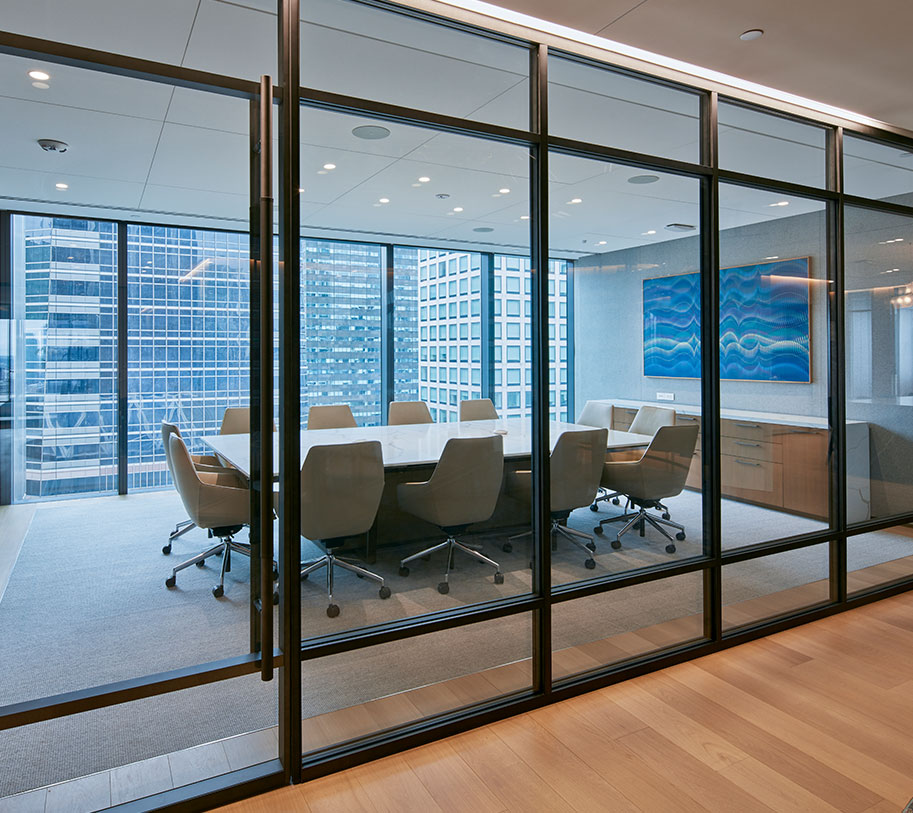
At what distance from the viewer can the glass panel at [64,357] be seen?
1.80 meters

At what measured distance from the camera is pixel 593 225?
2.66 meters

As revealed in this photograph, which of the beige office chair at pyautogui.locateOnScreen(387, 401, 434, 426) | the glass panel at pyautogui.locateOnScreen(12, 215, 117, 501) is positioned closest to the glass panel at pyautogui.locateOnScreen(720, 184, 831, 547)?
the beige office chair at pyautogui.locateOnScreen(387, 401, 434, 426)

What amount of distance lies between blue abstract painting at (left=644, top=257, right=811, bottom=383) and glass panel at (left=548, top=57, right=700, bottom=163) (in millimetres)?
549

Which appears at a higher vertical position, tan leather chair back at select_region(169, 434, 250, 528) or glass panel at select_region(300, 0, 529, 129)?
glass panel at select_region(300, 0, 529, 129)

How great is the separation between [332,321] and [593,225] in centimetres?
114

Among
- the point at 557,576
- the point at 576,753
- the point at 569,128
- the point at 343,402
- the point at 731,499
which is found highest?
the point at 569,128

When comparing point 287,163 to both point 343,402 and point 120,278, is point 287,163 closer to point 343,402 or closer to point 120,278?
point 120,278

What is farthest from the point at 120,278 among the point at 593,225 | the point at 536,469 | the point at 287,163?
the point at 593,225

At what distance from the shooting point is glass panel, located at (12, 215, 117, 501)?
1.80 m

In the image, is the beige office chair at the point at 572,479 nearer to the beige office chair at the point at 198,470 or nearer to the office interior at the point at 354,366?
the office interior at the point at 354,366

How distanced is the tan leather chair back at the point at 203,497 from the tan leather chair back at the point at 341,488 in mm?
192

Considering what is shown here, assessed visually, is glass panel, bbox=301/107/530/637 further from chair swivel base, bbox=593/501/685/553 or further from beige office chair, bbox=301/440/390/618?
chair swivel base, bbox=593/501/685/553

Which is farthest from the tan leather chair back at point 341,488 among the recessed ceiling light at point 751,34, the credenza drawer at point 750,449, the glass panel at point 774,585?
the recessed ceiling light at point 751,34

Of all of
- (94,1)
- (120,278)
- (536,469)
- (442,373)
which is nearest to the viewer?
(94,1)
